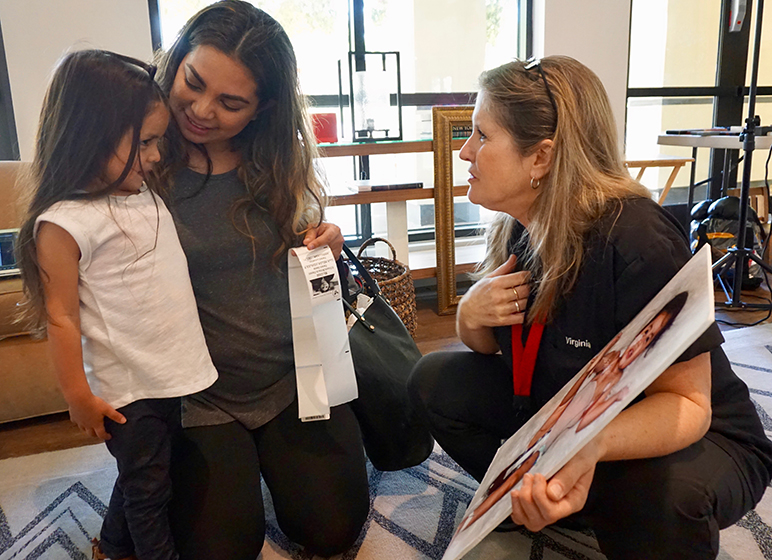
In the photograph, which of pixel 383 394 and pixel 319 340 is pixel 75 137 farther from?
pixel 383 394

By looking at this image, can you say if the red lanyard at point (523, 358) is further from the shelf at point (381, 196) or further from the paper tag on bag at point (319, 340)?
the shelf at point (381, 196)

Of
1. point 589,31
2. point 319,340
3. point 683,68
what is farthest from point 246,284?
point 683,68

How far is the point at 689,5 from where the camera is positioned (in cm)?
356

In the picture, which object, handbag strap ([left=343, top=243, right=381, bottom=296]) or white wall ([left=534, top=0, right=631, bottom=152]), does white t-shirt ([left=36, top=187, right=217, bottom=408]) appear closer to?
handbag strap ([left=343, top=243, right=381, bottom=296])

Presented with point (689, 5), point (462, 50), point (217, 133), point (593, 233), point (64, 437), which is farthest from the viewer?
point (689, 5)

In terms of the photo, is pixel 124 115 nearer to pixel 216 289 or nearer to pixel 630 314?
pixel 216 289

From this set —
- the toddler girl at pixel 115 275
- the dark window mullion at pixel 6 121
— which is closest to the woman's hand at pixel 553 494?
the toddler girl at pixel 115 275

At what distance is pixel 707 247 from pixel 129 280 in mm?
851

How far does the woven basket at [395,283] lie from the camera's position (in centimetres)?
214

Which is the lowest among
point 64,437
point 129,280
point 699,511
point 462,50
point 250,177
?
point 64,437

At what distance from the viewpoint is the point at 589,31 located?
3.11m

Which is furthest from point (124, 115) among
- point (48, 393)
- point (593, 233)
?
point (48, 393)

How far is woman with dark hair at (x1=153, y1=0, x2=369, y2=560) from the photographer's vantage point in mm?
1066

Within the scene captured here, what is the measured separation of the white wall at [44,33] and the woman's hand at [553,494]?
2285mm
